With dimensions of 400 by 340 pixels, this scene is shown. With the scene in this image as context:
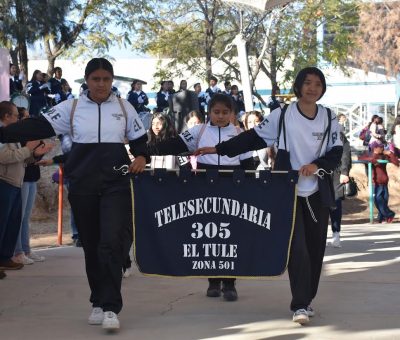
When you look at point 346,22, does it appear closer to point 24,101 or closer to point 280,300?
point 24,101

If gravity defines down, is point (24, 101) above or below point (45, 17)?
below

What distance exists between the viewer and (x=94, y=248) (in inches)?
264

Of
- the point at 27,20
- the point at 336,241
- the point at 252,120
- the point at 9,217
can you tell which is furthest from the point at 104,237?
the point at 27,20

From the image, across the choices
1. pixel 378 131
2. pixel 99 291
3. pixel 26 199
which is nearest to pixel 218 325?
pixel 99 291

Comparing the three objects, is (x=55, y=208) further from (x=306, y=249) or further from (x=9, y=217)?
(x=306, y=249)

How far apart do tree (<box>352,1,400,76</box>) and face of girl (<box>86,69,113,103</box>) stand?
45.1 meters

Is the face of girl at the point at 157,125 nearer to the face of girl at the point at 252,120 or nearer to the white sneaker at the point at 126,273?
the white sneaker at the point at 126,273

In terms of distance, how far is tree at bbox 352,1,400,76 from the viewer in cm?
5084

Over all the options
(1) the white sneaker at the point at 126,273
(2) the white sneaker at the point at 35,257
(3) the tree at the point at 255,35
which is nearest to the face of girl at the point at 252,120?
→ (1) the white sneaker at the point at 126,273

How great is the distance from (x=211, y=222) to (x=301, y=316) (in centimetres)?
93

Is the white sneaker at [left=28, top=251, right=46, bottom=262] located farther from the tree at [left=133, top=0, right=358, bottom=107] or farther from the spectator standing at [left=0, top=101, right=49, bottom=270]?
the tree at [left=133, top=0, right=358, bottom=107]

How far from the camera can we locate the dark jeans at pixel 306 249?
21.9 ft

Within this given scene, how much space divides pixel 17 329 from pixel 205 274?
1.40 metres

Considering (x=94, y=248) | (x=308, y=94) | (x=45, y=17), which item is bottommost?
(x=94, y=248)
